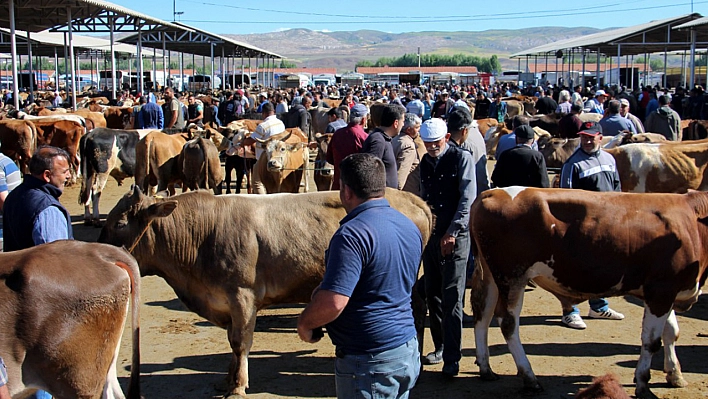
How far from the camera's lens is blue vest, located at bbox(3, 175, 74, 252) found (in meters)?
4.84

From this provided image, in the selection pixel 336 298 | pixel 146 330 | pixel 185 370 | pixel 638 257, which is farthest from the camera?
pixel 146 330

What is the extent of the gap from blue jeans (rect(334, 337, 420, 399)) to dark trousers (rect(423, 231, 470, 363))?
2597 mm

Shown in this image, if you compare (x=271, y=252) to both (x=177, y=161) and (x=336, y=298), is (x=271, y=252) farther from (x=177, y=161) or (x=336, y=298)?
(x=177, y=161)

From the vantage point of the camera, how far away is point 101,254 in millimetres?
4547

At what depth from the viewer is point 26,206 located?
4844mm

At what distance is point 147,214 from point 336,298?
3062 mm

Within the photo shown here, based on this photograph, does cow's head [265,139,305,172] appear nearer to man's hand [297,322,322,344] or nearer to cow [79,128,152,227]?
cow [79,128,152,227]

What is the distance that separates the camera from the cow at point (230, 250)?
6.02 meters

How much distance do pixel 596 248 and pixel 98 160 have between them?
9849mm

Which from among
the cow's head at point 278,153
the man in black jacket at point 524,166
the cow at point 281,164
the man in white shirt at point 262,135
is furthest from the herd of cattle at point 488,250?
the man in white shirt at point 262,135

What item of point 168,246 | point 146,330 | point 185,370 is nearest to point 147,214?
point 168,246

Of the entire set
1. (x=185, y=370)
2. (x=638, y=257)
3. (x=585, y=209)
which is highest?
(x=585, y=209)

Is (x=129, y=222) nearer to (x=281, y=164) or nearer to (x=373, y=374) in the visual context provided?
(x=373, y=374)

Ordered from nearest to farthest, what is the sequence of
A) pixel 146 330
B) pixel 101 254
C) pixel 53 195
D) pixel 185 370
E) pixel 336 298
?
pixel 336 298
pixel 101 254
pixel 53 195
pixel 185 370
pixel 146 330
